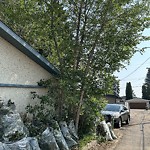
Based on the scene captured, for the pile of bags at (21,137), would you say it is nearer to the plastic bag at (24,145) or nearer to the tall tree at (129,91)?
the plastic bag at (24,145)

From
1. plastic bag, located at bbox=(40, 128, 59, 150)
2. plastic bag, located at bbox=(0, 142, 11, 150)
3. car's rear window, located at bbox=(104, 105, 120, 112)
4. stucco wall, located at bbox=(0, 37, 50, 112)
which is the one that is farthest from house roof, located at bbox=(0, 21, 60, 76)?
car's rear window, located at bbox=(104, 105, 120, 112)

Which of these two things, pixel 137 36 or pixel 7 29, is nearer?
pixel 7 29

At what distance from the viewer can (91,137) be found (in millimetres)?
10617

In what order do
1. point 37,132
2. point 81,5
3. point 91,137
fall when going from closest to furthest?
point 37,132, point 81,5, point 91,137

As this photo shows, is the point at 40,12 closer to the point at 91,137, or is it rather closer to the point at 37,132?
A: the point at 37,132

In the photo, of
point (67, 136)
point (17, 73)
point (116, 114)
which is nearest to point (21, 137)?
point (67, 136)

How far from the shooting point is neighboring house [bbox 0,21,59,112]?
8039mm

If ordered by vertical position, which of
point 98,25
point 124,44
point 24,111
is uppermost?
point 98,25

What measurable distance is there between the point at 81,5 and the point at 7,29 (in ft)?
10.7

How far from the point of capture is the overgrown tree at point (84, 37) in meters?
9.52

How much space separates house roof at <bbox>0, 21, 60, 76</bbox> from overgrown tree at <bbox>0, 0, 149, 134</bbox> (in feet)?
1.48

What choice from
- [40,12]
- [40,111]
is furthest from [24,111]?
[40,12]

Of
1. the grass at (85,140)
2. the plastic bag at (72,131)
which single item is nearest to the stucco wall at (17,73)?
the plastic bag at (72,131)

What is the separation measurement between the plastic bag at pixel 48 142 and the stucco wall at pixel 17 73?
70.9 inches
